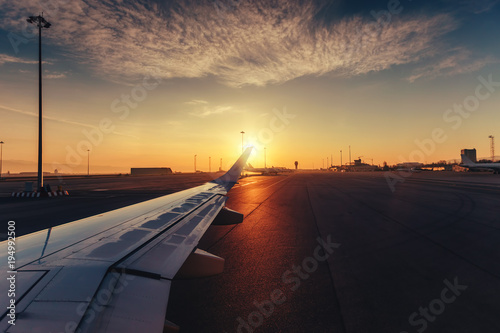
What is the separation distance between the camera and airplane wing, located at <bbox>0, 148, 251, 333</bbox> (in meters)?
1.45

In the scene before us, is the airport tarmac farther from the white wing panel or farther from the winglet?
the winglet

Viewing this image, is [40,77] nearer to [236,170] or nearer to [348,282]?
[236,170]

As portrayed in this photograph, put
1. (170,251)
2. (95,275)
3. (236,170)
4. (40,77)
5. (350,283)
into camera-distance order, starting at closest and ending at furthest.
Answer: (95,275), (170,251), (350,283), (236,170), (40,77)

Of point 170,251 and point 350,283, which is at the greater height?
point 170,251

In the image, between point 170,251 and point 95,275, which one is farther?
point 170,251

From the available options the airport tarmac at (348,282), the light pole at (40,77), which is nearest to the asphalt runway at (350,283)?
the airport tarmac at (348,282)

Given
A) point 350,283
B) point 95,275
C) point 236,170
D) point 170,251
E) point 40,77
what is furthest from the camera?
point 40,77

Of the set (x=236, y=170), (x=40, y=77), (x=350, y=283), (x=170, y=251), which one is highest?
(x=40, y=77)

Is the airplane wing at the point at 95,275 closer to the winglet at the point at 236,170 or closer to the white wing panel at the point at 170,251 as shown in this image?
the white wing panel at the point at 170,251

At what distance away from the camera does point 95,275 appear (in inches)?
72.3

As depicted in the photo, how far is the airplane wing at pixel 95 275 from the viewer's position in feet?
4.76

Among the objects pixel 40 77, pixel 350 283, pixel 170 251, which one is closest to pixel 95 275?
pixel 170 251

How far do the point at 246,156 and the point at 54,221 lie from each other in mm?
8364

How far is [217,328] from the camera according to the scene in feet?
10.9
